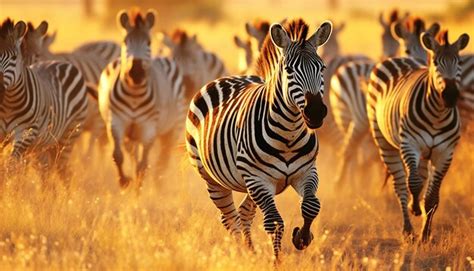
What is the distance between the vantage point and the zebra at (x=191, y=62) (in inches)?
616

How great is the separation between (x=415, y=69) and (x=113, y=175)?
4740 mm

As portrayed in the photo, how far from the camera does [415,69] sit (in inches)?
419

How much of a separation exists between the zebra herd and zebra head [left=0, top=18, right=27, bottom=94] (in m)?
0.02

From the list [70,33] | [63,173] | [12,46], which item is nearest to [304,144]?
[12,46]

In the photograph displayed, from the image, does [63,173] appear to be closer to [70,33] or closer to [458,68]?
[458,68]

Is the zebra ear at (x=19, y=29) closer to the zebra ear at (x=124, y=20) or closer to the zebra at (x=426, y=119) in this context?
the zebra ear at (x=124, y=20)

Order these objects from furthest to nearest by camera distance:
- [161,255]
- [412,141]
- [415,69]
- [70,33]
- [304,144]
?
[70,33] < [415,69] < [412,141] < [304,144] < [161,255]

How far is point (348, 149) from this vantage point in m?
13.7

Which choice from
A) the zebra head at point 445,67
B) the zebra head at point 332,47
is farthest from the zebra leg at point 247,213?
the zebra head at point 332,47

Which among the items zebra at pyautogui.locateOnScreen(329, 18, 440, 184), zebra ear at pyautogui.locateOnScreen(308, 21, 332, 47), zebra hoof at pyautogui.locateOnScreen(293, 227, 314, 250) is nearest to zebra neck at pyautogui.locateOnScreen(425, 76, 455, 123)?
zebra ear at pyautogui.locateOnScreen(308, 21, 332, 47)

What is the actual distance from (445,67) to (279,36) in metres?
2.51

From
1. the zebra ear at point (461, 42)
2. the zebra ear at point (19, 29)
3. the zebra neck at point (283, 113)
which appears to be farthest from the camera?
the zebra ear at point (19, 29)

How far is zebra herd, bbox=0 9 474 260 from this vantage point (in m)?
7.18

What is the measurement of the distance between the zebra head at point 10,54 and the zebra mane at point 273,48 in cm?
249
